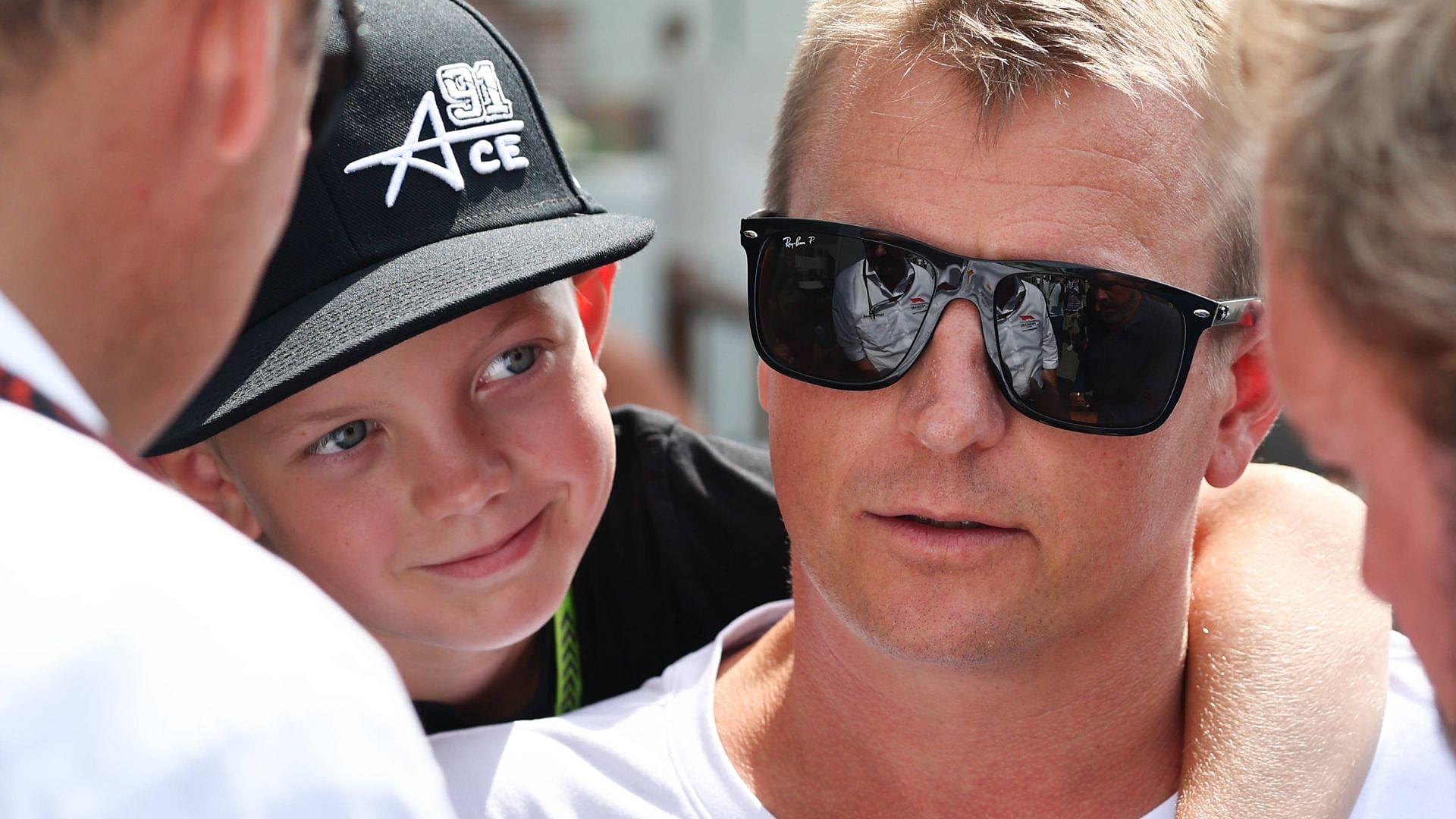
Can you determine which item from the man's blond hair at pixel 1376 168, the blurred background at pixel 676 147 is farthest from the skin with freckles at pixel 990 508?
the blurred background at pixel 676 147

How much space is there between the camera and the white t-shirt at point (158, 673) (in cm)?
83

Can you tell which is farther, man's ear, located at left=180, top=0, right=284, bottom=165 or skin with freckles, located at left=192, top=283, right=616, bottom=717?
skin with freckles, located at left=192, top=283, right=616, bottom=717

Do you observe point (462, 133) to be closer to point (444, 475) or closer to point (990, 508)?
point (444, 475)

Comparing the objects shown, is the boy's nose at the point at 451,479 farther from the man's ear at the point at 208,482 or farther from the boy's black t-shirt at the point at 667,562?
the boy's black t-shirt at the point at 667,562

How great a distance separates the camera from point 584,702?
2.59m

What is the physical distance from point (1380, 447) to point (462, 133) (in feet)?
4.89

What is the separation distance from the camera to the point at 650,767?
81.7 inches

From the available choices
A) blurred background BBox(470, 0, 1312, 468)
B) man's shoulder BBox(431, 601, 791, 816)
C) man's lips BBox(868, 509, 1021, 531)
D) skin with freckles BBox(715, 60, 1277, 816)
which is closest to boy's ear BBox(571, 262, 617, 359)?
skin with freckles BBox(715, 60, 1277, 816)

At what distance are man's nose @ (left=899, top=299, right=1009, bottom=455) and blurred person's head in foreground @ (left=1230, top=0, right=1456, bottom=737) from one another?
0.68 metres

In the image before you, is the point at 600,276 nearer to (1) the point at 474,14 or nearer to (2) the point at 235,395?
(1) the point at 474,14

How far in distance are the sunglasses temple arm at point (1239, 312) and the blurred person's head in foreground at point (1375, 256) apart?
2.30ft

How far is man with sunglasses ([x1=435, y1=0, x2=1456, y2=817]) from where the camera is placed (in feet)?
6.05

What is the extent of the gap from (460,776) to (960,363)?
3.13 feet

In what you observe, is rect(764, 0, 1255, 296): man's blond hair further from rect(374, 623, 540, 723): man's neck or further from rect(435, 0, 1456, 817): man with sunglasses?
rect(374, 623, 540, 723): man's neck
